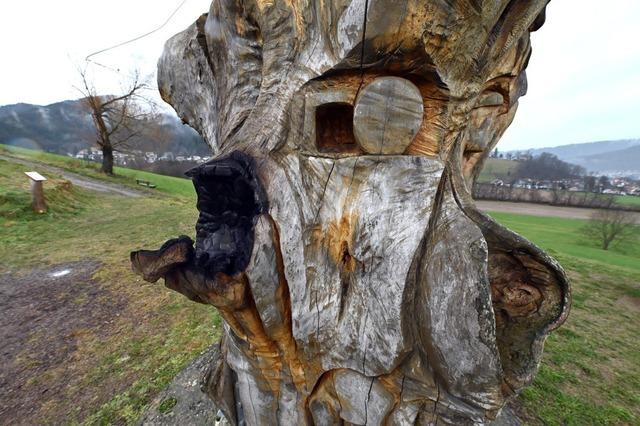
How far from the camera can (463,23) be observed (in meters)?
1.04

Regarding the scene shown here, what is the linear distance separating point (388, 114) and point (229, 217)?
715 mm

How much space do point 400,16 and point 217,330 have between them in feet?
14.2

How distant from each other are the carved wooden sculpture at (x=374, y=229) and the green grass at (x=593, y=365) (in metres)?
2.83

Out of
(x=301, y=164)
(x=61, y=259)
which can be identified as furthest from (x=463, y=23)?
(x=61, y=259)

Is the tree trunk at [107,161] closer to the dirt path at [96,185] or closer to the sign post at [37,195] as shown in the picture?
the dirt path at [96,185]

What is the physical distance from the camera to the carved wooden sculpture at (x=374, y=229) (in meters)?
1.11

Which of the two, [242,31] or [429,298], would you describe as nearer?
[429,298]

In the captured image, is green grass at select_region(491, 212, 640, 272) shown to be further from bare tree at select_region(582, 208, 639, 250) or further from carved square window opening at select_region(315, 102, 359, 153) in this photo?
carved square window opening at select_region(315, 102, 359, 153)

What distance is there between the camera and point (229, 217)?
126cm

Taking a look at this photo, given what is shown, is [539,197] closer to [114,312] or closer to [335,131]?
[114,312]

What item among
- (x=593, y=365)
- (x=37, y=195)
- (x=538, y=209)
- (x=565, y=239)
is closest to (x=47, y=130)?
(x=37, y=195)

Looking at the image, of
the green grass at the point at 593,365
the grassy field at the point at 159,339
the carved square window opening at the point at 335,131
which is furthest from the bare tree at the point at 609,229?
the carved square window opening at the point at 335,131

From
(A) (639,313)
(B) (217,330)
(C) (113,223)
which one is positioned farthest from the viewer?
(C) (113,223)

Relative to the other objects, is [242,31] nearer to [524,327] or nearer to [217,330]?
[524,327]
